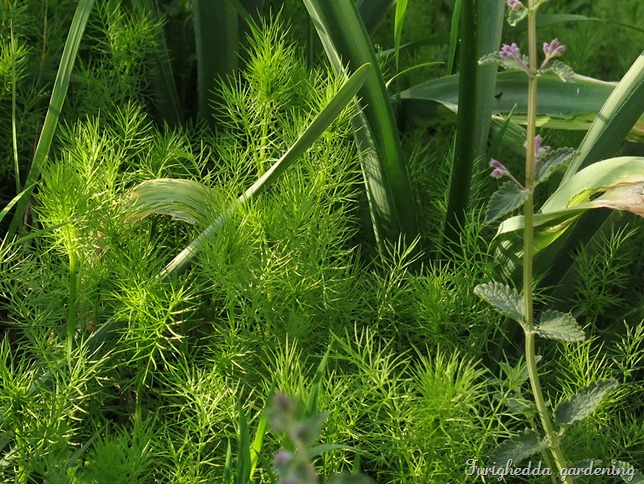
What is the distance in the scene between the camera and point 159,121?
1.57 m

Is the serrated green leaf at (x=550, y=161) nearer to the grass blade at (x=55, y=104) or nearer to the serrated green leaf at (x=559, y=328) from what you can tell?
the serrated green leaf at (x=559, y=328)

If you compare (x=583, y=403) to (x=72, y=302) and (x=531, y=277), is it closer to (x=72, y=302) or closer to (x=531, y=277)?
(x=531, y=277)

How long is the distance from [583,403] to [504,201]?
0.24 meters

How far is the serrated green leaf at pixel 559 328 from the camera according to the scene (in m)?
0.86

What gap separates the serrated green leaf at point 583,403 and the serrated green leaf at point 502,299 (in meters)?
0.12

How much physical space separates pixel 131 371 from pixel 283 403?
0.73 m

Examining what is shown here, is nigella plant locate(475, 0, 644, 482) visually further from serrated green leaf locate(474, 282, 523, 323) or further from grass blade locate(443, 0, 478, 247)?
grass blade locate(443, 0, 478, 247)

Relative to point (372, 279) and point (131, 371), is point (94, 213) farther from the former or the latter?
point (372, 279)

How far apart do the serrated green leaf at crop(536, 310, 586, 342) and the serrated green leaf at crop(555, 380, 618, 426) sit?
3.1 inches

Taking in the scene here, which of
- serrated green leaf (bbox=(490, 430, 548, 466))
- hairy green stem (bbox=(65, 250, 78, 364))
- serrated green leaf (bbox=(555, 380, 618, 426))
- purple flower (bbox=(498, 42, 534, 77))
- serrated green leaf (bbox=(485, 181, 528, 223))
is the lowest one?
serrated green leaf (bbox=(490, 430, 548, 466))

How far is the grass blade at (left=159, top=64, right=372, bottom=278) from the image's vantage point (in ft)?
3.49

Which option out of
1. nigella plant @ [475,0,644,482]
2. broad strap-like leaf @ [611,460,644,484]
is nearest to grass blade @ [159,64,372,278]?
nigella plant @ [475,0,644,482]

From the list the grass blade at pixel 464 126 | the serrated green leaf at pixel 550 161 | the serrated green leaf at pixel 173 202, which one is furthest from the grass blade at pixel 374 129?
the serrated green leaf at pixel 550 161

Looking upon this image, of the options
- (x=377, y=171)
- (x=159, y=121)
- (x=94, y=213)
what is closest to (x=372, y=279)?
(x=377, y=171)
